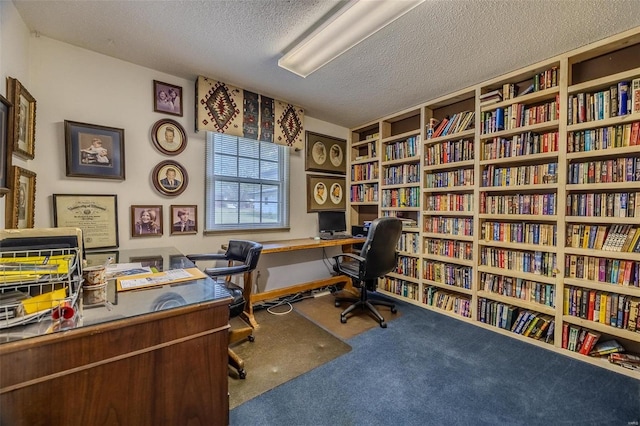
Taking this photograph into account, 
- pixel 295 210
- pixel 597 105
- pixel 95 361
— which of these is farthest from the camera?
pixel 295 210

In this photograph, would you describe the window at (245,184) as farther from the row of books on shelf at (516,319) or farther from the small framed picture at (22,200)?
the row of books on shelf at (516,319)

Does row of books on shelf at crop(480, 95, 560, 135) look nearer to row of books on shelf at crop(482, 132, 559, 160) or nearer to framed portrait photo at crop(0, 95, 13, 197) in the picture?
row of books on shelf at crop(482, 132, 559, 160)

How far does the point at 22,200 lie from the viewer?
1.70 metres

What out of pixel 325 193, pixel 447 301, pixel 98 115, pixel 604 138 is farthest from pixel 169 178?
pixel 604 138

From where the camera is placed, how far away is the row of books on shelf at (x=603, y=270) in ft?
6.04

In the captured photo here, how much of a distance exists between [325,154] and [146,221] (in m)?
2.30

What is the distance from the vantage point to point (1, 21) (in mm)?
1436

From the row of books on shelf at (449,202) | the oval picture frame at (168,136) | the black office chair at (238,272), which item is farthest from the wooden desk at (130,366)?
the row of books on shelf at (449,202)

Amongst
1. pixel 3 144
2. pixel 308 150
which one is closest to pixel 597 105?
pixel 308 150

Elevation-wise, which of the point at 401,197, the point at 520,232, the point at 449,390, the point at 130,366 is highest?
the point at 401,197

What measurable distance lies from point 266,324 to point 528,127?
300 centimetres

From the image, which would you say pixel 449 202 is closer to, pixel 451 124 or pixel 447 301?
pixel 451 124

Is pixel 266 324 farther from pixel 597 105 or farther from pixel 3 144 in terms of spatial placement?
pixel 597 105

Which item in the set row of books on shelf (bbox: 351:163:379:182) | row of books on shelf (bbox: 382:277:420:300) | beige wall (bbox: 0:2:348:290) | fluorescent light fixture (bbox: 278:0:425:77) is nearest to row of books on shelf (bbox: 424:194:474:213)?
row of books on shelf (bbox: 351:163:379:182)
